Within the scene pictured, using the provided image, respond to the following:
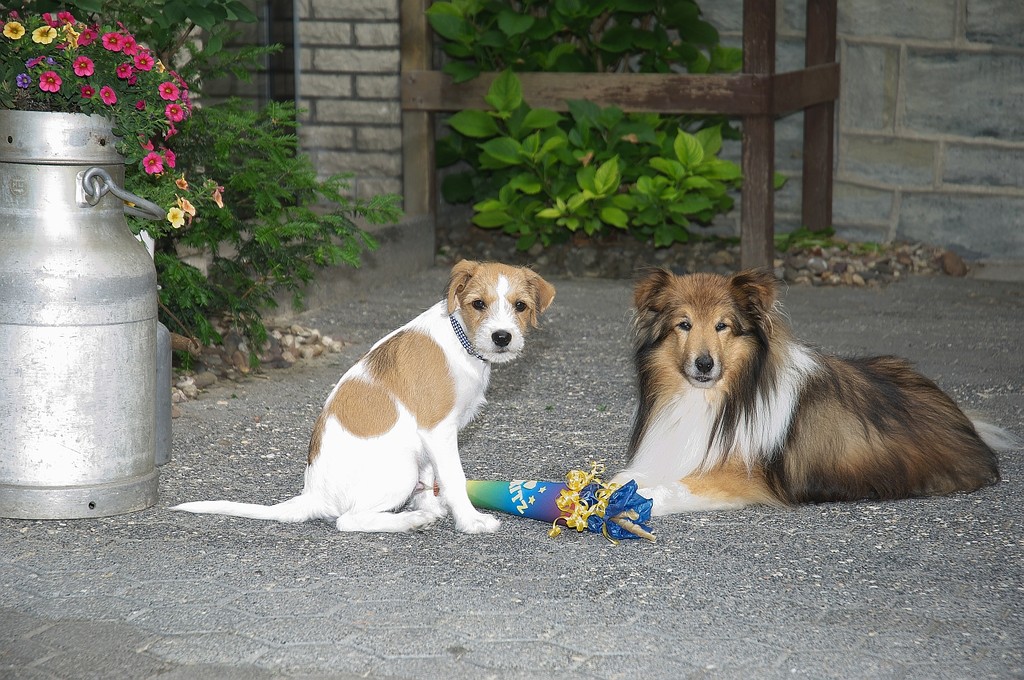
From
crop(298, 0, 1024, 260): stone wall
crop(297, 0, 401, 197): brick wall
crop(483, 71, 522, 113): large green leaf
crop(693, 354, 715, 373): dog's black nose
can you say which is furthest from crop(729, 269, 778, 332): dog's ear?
crop(298, 0, 1024, 260): stone wall

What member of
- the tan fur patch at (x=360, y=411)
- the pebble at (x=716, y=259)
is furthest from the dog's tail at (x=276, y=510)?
the pebble at (x=716, y=259)

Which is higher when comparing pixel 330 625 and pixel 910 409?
pixel 910 409

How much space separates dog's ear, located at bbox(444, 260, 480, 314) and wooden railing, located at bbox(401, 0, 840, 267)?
16.9ft

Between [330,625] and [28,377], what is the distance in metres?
1.55

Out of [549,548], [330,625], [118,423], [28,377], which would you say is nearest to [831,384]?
[549,548]

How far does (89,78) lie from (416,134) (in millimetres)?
5474

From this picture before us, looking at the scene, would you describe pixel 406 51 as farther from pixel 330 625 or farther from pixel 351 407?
pixel 330 625

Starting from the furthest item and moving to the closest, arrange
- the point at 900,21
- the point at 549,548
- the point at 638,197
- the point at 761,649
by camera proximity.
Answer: the point at 900,21, the point at 638,197, the point at 549,548, the point at 761,649

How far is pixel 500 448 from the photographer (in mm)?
5605

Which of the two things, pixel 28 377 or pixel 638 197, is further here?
pixel 638 197

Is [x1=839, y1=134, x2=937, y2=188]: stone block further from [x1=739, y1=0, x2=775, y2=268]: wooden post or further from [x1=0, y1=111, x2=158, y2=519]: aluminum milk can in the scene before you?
[x1=0, y1=111, x2=158, y2=519]: aluminum milk can

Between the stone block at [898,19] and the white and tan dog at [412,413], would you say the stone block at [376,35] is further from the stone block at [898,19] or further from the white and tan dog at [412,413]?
the white and tan dog at [412,413]

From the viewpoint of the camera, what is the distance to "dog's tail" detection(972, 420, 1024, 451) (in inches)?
211

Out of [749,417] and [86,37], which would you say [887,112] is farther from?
[86,37]
